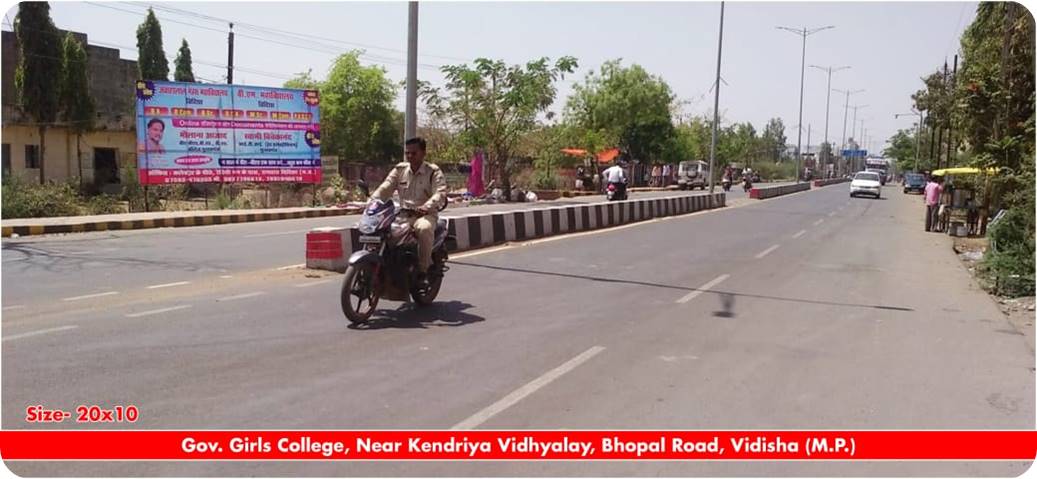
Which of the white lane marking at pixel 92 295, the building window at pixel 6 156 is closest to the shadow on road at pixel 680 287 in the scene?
the white lane marking at pixel 92 295

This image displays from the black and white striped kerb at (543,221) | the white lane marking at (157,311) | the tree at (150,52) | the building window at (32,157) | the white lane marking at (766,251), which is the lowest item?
the white lane marking at (766,251)

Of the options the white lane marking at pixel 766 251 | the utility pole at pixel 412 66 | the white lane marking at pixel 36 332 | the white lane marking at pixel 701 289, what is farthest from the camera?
the white lane marking at pixel 766 251

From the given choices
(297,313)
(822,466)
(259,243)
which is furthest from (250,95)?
(822,466)

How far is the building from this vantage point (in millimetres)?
29469

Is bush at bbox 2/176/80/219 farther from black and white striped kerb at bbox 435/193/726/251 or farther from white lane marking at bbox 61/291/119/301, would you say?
white lane marking at bbox 61/291/119/301

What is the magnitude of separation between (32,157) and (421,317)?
27687mm

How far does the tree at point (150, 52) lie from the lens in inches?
1539

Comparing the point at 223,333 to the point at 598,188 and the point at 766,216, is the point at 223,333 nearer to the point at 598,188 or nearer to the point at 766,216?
the point at 766,216

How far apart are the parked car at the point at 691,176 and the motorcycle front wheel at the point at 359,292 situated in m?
54.4

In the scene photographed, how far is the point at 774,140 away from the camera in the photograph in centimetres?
14838

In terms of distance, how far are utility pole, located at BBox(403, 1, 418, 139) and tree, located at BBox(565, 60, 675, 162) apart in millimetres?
51871

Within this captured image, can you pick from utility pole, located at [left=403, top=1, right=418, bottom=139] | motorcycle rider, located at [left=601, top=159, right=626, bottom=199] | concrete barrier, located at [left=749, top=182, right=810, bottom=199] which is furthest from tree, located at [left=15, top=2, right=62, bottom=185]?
concrete barrier, located at [left=749, top=182, right=810, bottom=199]

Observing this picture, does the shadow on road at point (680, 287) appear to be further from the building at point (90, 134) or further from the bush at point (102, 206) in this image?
the building at point (90, 134)
